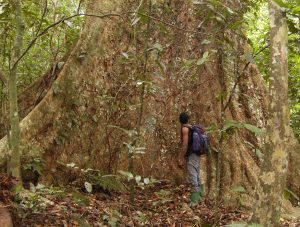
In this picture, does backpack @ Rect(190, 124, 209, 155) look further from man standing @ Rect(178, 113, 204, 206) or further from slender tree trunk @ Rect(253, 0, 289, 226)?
slender tree trunk @ Rect(253, 0, 289, 226)

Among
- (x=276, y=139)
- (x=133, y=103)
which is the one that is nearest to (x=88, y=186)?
(x=276, y=139)

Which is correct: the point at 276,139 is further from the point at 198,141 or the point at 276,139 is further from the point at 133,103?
the point at 133,103

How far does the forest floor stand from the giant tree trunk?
1.62 feet

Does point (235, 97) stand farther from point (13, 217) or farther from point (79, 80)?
point (13, 217)

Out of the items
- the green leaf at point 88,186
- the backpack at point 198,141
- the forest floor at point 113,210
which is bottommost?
the forest floor at point 113,210

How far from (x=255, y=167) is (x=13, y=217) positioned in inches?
166

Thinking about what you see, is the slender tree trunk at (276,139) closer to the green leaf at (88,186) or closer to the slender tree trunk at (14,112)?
the green leaf at (88,186)

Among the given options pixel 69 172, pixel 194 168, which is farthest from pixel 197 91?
pixel 69 172

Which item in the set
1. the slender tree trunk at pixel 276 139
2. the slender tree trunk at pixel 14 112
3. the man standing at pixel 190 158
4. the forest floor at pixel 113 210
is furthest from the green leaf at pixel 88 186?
the man standing at pixel 190 158

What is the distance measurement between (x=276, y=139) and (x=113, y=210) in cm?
201

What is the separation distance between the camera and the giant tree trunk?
5.58 m

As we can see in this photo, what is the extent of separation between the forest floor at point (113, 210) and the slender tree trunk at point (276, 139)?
0.41 meters

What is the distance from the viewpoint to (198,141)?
5.86m

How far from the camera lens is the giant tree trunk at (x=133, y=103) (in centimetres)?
558
